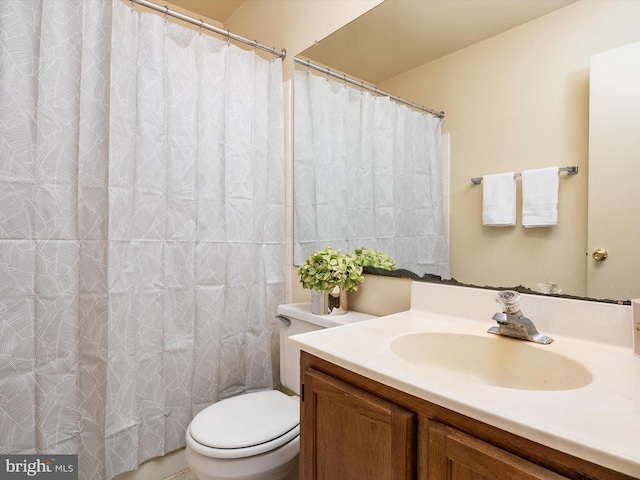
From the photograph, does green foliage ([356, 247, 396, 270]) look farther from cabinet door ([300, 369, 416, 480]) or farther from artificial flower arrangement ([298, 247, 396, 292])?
cabinet door ([300, 369, 416, 480])

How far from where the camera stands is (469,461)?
563 mm

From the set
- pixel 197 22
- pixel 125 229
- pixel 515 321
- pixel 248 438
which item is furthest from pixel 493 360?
pixel 197 22

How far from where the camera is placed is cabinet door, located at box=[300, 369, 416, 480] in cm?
66

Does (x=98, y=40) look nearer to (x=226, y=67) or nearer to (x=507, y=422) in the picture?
(x=226, y=67)

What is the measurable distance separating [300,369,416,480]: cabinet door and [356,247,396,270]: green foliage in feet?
2.08

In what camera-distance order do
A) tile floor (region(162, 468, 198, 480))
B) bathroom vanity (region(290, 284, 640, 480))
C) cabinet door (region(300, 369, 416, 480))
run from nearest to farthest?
bathroom vanity (region(290, 284, 640, 480)) → cabinet door (region(300, 369, 416, 480)) → tile floor (region(162, 468, 198, 480))

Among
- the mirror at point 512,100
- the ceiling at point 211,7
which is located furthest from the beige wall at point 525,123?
the ceiling at point 211,7

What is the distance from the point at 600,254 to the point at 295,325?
1.07 meters

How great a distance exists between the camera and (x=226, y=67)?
1.59 m

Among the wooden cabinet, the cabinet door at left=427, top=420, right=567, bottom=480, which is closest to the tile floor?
the wooden cabinet

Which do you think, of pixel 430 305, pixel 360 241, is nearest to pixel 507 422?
pixel 430 305

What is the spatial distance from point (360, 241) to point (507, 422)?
1.06 meters

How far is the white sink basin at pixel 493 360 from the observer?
0.77 meters

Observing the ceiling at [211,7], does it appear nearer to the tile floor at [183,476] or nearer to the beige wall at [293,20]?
the beige wall at [293,20]
